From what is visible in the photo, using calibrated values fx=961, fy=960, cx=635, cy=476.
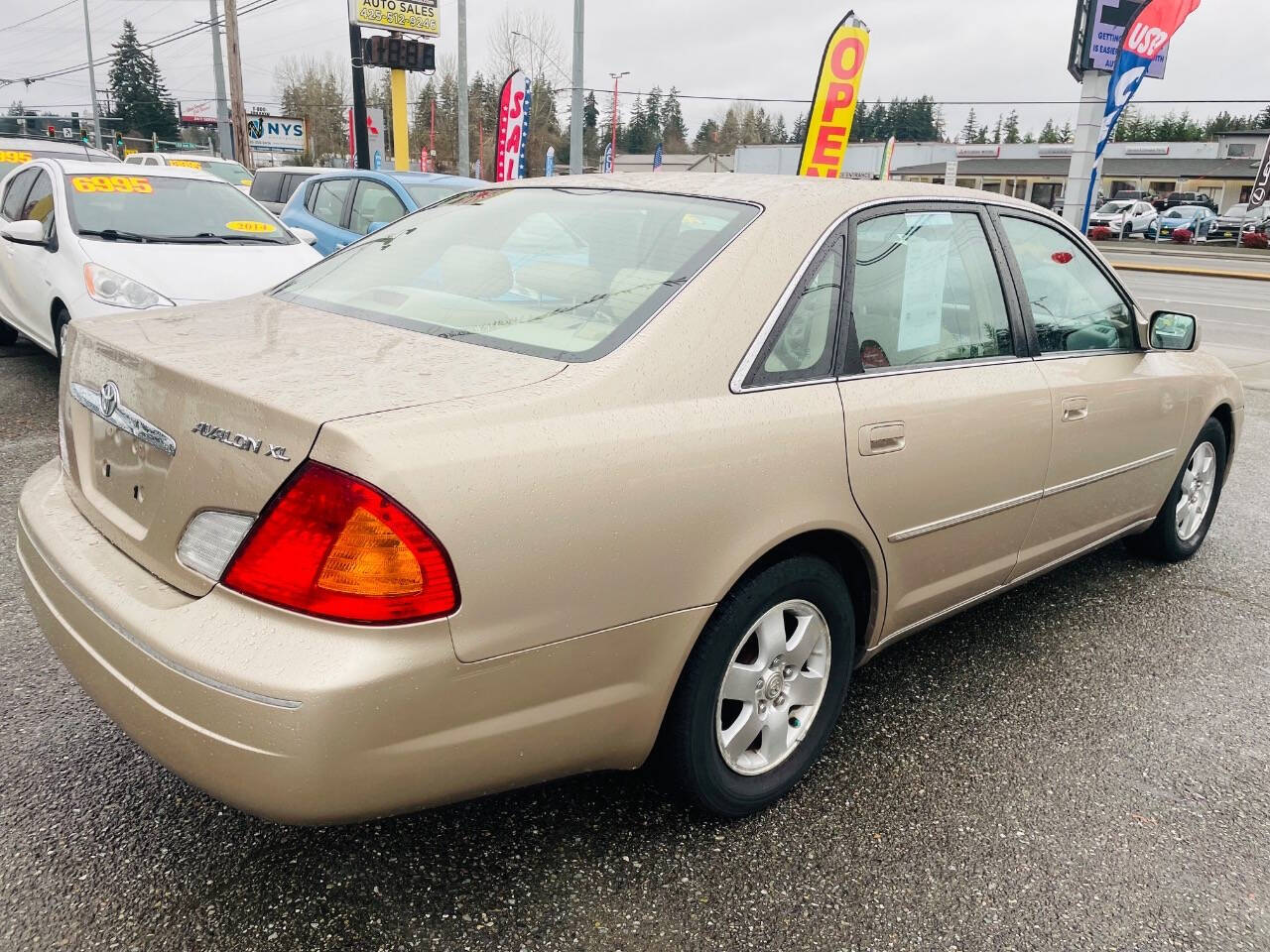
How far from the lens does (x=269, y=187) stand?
41.0ft

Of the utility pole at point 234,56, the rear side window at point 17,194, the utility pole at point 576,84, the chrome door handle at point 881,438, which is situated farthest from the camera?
the utility pole at point 234,56

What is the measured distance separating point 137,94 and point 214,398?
94.0m

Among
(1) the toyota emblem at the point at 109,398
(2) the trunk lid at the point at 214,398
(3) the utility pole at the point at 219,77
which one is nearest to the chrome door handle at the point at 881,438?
(2) the trunk lid at the point at 214,398

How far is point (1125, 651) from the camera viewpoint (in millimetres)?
3459

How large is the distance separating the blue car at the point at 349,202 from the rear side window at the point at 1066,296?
7563 mm

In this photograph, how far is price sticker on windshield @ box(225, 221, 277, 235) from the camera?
22.0 ft

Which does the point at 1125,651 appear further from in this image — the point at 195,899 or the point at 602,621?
the point at 195,899

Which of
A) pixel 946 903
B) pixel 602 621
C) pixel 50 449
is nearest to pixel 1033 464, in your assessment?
pixel 946 903

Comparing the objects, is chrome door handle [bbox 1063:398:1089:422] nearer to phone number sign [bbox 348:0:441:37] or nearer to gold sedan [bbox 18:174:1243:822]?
gold sedan [bbox 18:174:1243:822]

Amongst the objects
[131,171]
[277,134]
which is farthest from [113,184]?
[277,134]

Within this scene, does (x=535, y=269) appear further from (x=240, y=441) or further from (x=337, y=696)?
(x=337, y=696)

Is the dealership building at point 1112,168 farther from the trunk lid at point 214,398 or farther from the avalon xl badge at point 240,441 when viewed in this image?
the avalon xl badge at point 240,441

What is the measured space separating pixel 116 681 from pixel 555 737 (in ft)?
2.79

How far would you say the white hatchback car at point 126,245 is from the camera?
223 inches
